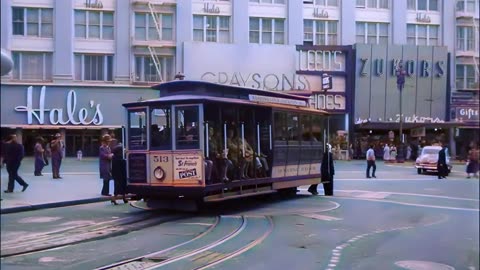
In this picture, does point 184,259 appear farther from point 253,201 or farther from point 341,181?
point 341,181

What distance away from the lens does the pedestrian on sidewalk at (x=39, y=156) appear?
2520mm

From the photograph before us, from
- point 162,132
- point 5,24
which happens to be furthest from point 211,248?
point 5,24

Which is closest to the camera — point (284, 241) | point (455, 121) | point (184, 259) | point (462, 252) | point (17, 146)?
point (17, 146)

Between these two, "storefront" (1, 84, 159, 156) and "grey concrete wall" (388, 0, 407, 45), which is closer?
"storefront" (1, 84, 159, 156)

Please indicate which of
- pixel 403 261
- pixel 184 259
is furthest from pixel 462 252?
pixel 184 259

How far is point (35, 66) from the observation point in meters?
3.04

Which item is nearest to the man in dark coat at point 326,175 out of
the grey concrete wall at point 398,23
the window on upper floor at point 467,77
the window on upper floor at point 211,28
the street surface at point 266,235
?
the street surface at point 266,235

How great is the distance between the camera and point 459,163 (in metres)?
4.81

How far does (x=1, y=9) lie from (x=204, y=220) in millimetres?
7304

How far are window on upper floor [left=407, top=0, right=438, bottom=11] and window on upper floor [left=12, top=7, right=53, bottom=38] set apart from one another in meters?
2.37

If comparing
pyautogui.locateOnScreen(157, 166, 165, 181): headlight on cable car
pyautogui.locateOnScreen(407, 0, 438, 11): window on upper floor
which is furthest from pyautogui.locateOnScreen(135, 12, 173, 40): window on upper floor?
pyautogui.locateOnScreen(157, 166, 165, 181): headlight on cable car

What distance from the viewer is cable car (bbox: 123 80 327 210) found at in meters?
7.69

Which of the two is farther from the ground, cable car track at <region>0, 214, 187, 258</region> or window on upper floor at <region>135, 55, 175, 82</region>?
window on upper floor at <region>135, 55, 175, 82</region>

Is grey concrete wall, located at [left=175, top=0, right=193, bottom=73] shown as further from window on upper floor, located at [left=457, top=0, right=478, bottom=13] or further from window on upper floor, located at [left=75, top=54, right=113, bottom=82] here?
window on upper floor, located at [left=457, top=0, right=478, bottom=13]
